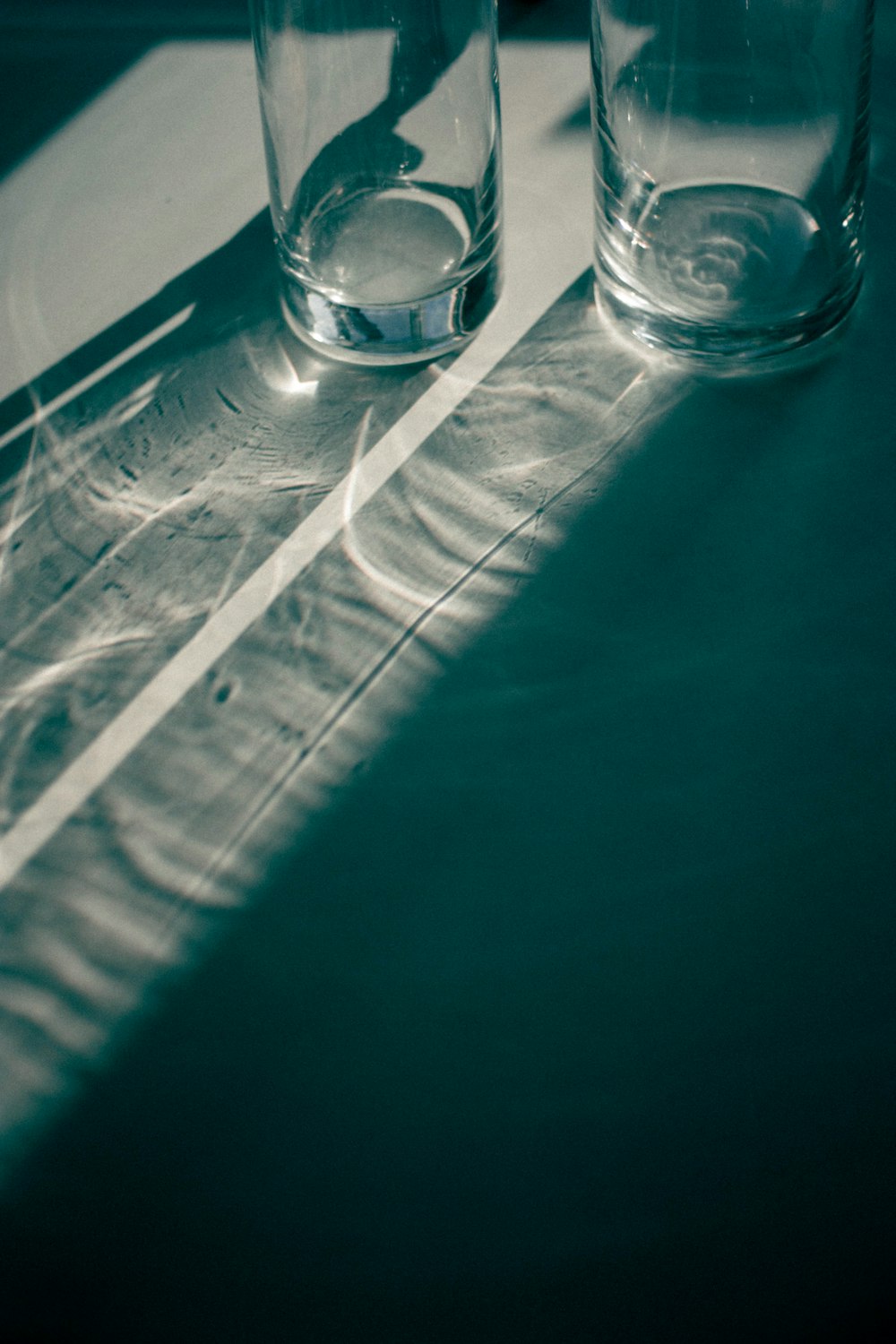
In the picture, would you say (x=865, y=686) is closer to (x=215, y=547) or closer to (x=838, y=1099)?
(x=838, y=1099)

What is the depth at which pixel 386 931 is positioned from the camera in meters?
0.43

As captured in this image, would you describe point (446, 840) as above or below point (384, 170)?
below

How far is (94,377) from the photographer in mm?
595

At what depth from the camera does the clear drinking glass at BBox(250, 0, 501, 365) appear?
552 millimetres

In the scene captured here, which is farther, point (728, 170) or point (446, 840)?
point (728, 170)

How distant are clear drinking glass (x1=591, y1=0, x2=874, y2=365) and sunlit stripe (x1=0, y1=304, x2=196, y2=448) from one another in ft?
0.63

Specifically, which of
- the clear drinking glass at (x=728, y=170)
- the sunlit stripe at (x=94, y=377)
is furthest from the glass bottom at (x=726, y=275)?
the sunlit stripe at (x=94, y=377)

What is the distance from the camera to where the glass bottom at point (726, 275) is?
0.56 metres

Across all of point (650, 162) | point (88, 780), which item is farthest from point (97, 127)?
point (88, 780)

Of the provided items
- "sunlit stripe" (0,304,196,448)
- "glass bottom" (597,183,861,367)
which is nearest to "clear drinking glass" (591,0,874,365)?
"glass bottom" (597,183,861,367)

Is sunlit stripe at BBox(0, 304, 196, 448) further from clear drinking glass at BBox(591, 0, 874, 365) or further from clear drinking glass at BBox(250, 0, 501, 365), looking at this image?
clear drinking glass at BBox(591, 0, 874, 365)

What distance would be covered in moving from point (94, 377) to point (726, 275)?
0.90ft

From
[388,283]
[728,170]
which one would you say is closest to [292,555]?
[388,283]

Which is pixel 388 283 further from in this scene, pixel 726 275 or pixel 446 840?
pixel 446 840
